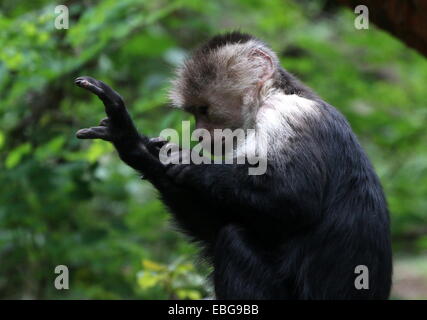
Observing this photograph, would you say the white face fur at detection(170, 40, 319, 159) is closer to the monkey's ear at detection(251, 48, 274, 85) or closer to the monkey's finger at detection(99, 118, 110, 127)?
the monkey's ear at detection(251, 48, 274, 85)

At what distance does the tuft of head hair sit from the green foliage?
2.84ft

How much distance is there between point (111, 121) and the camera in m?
5.41

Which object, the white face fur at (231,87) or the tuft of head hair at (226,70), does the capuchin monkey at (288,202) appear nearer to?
the white face fur at (231,87)

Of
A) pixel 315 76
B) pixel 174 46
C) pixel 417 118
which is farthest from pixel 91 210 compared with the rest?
pixel 417 118

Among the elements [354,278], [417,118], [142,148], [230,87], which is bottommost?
[354,278]

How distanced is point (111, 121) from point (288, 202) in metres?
1.58

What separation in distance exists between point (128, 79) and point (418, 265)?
6622 mm

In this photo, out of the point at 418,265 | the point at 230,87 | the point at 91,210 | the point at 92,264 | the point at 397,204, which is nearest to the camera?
the point at 230,87

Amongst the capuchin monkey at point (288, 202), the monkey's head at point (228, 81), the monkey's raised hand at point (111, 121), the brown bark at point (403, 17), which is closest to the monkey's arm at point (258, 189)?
the capuchin monkey at point (288, 202)

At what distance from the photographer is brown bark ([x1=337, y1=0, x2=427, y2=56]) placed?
23.3ft

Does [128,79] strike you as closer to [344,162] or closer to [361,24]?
[361,24]

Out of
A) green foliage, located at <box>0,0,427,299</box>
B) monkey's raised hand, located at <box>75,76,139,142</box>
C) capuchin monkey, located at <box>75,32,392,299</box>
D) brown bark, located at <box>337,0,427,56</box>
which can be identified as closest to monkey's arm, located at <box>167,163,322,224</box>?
capuchin monkey, located at <box>75,32,392,299</box>

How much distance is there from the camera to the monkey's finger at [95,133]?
531 centimetres

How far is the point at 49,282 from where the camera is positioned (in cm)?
935
